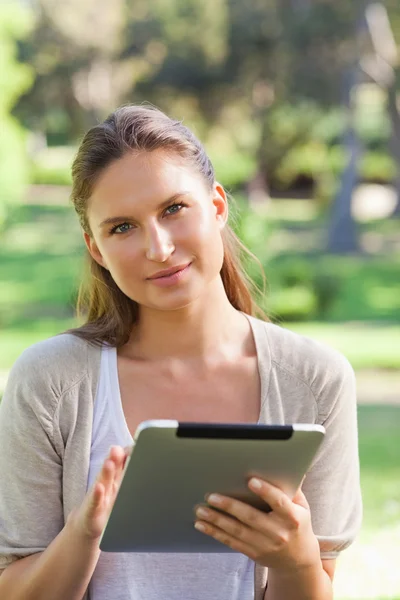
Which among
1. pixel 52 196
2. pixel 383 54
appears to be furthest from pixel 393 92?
pixel 52 196

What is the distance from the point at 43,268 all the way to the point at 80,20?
1454 cm

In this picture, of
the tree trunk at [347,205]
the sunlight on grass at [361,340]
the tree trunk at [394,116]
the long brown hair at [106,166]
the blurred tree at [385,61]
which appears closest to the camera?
the long brown hair at [106,166]

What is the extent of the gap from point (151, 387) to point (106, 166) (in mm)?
461

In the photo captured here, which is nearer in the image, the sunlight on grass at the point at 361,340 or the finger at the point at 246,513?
the finger at the point at 246,513

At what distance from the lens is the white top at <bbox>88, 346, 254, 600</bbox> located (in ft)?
6.84

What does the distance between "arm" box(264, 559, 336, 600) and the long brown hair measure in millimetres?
592

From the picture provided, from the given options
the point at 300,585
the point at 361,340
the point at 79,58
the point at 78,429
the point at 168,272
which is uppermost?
the point at 79,58

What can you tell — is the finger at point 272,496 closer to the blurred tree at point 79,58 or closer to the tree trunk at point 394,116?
the tree trunk at point 394,116

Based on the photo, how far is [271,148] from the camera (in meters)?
40.2

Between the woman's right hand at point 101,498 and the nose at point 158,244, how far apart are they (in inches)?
16.1

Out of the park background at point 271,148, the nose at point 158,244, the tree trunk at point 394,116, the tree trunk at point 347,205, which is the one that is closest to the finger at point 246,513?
the nose at point 158,244

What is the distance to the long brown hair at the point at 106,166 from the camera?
2152mm

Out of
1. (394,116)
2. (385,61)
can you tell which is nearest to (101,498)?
(394,116)

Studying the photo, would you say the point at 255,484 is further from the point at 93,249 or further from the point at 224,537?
the point at 93,249
